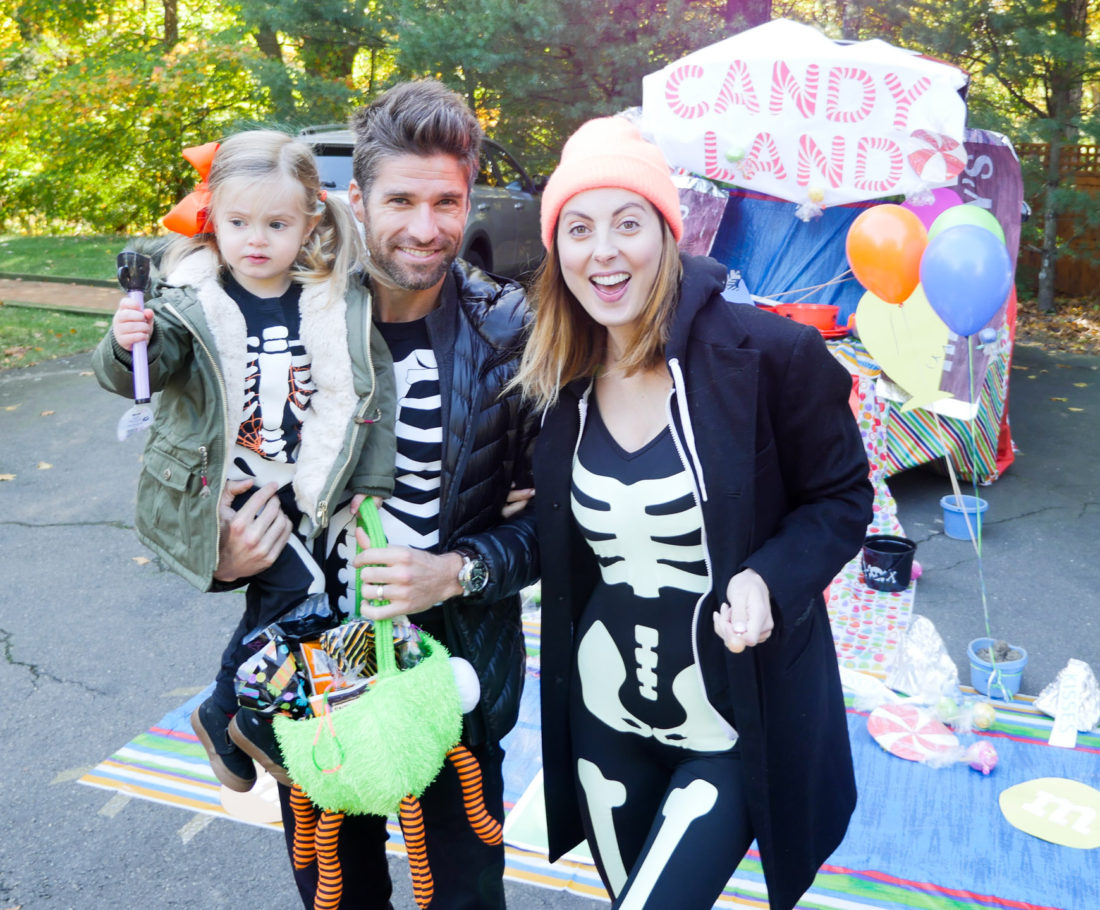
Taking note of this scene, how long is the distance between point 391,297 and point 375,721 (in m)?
0.85

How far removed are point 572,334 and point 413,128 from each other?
499mm

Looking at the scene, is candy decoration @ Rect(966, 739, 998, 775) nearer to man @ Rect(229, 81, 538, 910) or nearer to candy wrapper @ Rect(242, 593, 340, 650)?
man @ Rect(229, 81, 538, 910)

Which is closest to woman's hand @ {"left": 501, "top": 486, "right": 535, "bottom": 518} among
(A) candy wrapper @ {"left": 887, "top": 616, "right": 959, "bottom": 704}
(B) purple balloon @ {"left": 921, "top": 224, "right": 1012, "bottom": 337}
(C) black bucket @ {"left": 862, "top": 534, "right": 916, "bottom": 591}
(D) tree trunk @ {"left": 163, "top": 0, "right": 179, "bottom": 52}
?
(A) candy wrapper @ {"left": 887, "top": 616, "right": 959, "bottom": 704}

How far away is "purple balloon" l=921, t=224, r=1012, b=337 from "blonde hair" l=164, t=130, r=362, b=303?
2688 mm

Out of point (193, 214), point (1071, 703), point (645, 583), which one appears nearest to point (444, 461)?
point (645, 583)

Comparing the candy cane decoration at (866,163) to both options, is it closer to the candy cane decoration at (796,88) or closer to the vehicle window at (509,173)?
the candy cane decoration at (796,88)

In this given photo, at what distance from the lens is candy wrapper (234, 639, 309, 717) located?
1.73 m

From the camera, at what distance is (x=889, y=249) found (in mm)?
4105

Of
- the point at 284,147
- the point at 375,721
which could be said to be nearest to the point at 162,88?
the point at 284,147

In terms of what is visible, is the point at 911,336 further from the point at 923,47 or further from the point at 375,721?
the point at 923,47

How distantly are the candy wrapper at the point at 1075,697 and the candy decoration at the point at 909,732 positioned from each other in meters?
0.44

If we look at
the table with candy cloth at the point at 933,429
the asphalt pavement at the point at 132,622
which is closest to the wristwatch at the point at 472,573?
the asphalt pavement at the point at 132,622

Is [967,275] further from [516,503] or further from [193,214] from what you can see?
[193,214]

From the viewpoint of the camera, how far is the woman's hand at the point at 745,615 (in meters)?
1.66
